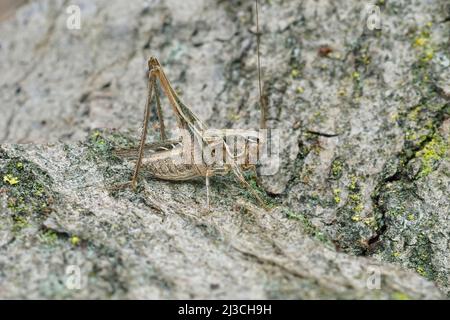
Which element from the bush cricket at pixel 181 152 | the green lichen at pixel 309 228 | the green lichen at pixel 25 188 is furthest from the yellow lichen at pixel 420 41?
the green lichen at pixel 25 188

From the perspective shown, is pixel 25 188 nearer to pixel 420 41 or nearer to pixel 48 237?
pixel 48 237

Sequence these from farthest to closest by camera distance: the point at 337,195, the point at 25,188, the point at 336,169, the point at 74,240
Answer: the point at 336,169 → the point at 337,195 → the point at 25,188 → the point at 74,240

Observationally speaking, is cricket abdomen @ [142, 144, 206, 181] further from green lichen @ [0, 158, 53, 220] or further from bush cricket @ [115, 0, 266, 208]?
green lichen @ [0, 158, 53, 220]

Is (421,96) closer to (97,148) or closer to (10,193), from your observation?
(97,148)

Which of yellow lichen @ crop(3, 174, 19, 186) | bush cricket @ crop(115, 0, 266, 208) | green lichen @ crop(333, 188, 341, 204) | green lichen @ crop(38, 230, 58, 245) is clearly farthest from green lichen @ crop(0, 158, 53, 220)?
green lichen @ crop(333, 188, 341, 204)

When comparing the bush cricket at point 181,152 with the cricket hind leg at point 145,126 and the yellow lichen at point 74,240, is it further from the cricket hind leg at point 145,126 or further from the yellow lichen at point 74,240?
the yellow lichen at point 74,240

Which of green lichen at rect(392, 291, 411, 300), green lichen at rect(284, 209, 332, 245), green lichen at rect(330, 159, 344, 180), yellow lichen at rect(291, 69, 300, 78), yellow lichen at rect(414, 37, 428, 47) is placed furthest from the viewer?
yellow lichen at rect(291, 69, 300, 78)

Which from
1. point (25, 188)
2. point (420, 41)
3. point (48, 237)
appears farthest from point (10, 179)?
point (420, 41)

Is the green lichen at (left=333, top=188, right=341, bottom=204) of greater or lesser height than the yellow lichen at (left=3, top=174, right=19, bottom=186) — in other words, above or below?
below
